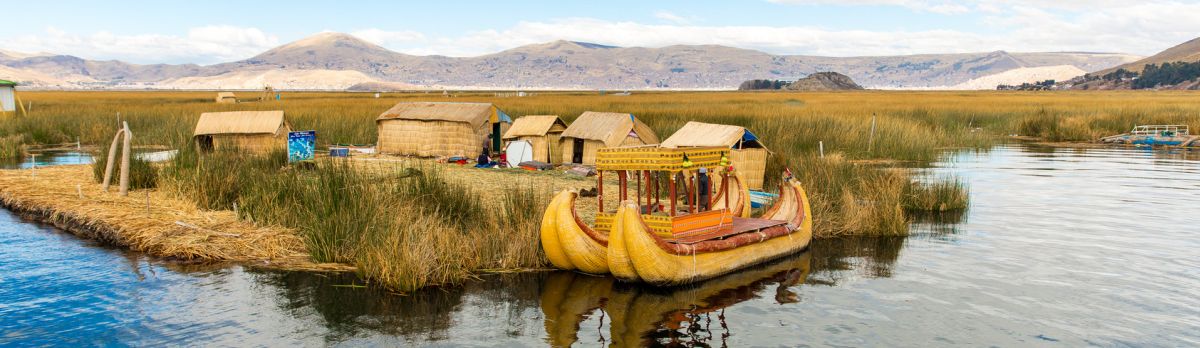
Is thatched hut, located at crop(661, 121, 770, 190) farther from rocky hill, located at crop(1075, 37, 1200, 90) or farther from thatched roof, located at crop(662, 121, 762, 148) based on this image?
rocky hill, located at crop(1075, 37, 1200, 90)

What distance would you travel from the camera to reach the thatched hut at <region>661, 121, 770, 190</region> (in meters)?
18.5

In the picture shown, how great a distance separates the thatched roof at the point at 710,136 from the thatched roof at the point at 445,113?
9.04 m

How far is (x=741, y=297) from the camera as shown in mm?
11328

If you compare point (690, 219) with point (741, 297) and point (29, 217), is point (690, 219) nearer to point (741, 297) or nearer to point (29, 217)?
point (741, 297)

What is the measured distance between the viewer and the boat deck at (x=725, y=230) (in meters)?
11.8

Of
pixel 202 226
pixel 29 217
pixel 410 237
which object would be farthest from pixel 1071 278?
pixel 29 217

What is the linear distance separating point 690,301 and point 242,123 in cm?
1869

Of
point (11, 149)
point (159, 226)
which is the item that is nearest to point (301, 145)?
point (159, 226)

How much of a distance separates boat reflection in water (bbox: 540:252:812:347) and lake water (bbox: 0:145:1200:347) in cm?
3

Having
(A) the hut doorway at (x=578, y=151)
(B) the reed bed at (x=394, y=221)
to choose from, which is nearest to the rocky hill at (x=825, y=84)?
(A) the hut doorway at (x=578, y=151)

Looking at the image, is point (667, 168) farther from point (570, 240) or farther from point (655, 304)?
point (655, 304)

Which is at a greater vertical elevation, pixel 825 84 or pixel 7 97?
pixel 825 84

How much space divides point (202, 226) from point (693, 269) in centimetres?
802

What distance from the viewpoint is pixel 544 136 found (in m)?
24.9
